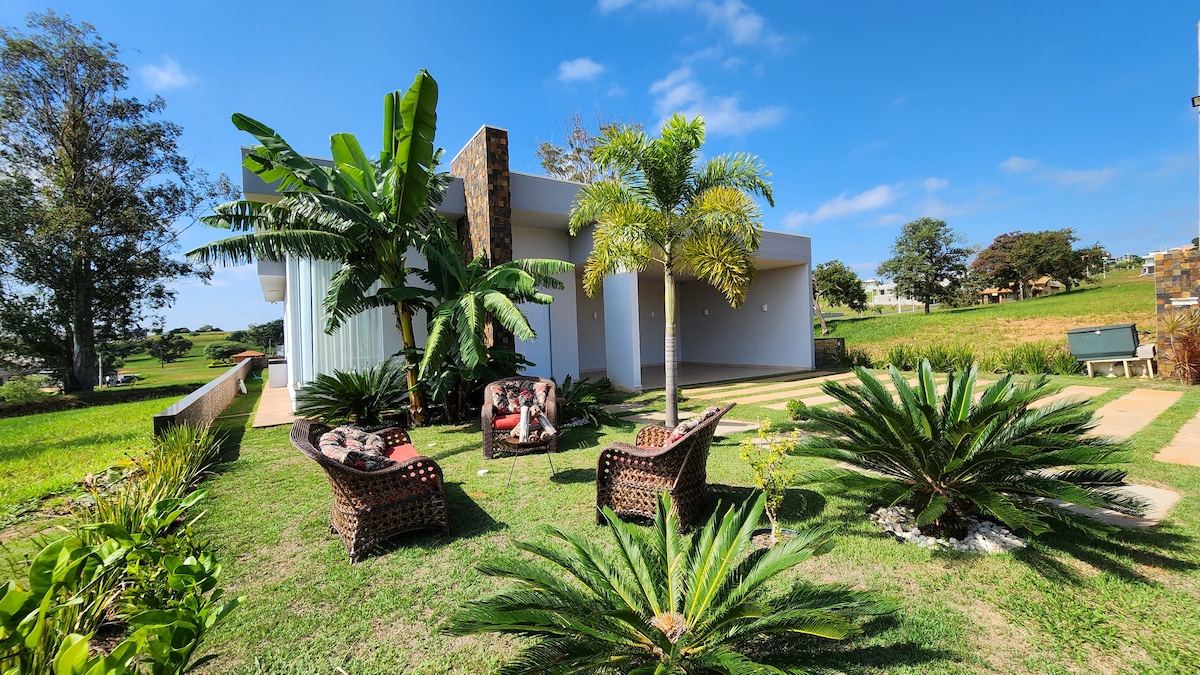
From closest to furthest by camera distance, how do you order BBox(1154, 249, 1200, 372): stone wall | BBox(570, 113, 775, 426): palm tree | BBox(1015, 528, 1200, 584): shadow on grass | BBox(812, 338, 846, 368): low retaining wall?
BBox(1015, 528, 1200, 584): shadow on grass, BBox(570, 113, 775, 426): palm tree, BBox(1154, 249, 1200, 372): stone wall, BBox(812, 338, 846, 368): low retaining wall

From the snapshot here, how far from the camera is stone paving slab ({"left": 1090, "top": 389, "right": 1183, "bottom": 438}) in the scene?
628 centimetres

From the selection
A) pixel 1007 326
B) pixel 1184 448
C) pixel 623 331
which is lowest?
pixel 1184 448

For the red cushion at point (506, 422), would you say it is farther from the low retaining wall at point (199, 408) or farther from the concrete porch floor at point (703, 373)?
the concrete porch floor at point (703, 373)

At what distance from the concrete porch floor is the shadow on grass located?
9.33 meters

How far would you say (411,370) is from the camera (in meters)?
8.23

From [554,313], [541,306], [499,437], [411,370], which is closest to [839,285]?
[554,313]

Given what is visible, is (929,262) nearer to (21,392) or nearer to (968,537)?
(968,537)

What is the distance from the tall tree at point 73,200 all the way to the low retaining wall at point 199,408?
9.47 metres

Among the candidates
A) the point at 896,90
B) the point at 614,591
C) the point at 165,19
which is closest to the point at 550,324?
the point at 165,19

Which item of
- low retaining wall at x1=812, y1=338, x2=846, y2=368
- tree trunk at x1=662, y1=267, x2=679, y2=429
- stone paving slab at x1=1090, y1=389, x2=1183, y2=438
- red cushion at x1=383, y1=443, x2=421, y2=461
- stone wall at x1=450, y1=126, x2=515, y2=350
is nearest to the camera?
red cushion at x1=383, y1=443, x2=421, y2=461

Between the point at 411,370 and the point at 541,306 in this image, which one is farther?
the point at 541,306

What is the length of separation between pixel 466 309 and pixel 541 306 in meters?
4.73

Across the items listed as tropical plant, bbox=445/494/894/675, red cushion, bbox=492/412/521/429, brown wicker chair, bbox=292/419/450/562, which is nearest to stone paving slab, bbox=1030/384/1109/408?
red cushion, bbox=492/412/521/429

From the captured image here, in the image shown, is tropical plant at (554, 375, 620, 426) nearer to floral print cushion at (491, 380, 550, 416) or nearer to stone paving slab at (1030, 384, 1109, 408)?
floral print cushion at (491, 380, 550, 416)
